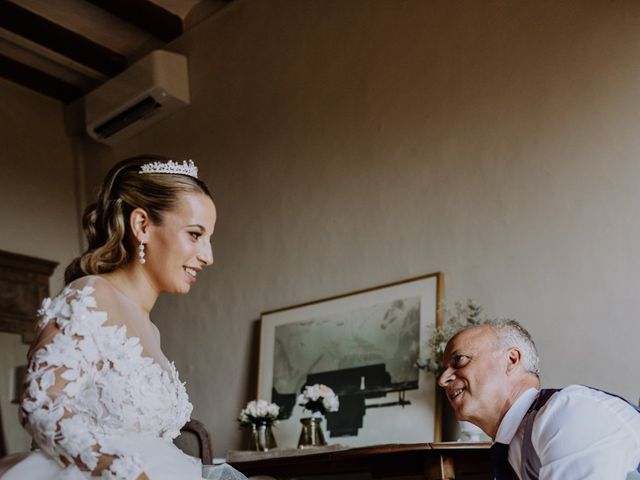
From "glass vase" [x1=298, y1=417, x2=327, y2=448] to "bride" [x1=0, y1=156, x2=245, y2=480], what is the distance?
2278mm

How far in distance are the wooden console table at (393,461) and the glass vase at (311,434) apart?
23 centimetres

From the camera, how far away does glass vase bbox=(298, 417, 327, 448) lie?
175 inches

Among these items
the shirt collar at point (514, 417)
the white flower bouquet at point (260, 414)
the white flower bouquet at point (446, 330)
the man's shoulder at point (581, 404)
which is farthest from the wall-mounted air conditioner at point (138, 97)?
the man's shoulder at point (581, 404)

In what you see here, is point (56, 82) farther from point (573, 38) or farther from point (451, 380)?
point (451, 380)

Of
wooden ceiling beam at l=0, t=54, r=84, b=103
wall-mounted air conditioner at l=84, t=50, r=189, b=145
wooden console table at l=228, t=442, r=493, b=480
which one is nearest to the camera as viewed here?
wooden console table at l=228, t=442, r=493, b=480

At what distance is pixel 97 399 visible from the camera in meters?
1.97

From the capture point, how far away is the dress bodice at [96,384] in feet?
6.13

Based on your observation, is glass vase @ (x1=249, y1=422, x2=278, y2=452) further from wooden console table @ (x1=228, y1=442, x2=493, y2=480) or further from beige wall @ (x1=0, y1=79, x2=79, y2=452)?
beige wall @ (x1=0, y1=79, x2=79, y2=452)

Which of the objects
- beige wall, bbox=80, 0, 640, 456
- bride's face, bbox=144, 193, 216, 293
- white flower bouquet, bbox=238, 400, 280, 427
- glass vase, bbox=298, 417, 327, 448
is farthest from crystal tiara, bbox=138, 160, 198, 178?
white flower bouquet, bbox=238, 400, 280, 427

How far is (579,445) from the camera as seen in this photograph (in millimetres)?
2020

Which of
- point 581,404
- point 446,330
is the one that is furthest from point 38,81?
point 581,404

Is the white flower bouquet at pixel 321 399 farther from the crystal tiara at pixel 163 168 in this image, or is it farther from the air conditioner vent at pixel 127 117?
the air conditioner vent at pixel 127 117

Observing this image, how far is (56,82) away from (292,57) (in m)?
2.41

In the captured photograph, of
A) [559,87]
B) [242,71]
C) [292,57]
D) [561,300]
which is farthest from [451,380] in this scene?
[242,71]
